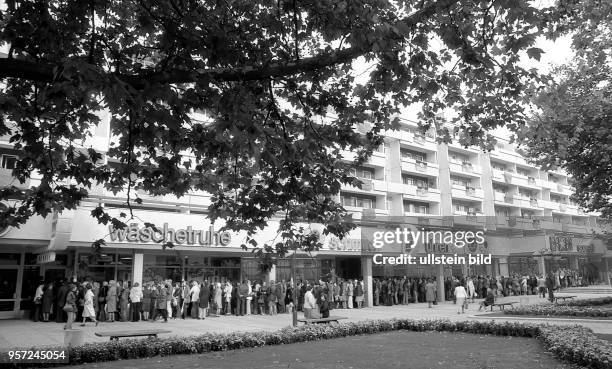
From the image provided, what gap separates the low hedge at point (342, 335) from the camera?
1038cm

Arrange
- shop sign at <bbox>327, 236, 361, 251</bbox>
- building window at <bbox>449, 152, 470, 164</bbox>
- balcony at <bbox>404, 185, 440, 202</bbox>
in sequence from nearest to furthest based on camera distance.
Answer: shop sign at <bbox>327, 236, 361, 251</bbox> → balcony at <bbox>404, 185, 440, 202</bbox> → building window at <bbox>449, 152, 470, 164</bbox>

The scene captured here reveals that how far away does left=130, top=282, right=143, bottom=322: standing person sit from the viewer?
20317mm

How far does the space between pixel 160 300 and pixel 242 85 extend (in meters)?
15.6

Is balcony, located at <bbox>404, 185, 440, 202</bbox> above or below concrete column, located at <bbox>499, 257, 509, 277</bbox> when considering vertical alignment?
above

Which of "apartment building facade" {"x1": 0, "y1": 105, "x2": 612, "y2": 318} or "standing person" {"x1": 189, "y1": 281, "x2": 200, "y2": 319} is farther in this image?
"standing person" {"x1": 189, "y1": 281, "x2": 200, "y2": 319}

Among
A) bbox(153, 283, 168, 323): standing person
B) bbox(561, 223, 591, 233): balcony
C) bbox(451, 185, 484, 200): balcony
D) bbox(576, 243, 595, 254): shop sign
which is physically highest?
bbox(451, 185, 484, 200): balcony

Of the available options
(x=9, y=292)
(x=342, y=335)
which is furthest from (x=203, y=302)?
(x=342, y=335)

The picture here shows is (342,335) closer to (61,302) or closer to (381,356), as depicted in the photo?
(381,356)

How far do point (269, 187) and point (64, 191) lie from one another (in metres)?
3.53

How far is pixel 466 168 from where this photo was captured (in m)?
50.4

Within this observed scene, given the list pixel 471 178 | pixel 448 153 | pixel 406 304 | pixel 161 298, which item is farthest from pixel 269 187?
pixel 471 178

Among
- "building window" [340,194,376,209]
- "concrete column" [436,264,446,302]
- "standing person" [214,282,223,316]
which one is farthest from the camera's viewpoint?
"building window" [340,194,376,209]

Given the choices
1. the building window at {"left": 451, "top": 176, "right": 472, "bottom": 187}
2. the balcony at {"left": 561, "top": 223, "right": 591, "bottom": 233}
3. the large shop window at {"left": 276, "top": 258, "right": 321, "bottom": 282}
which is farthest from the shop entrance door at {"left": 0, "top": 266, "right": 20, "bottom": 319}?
the balcony at {"left": 561, "top": 223, "right": 591, "bottom": 233}

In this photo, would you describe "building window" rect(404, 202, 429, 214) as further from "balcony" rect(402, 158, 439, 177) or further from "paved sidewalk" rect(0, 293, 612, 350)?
"paved sidewalk" rect(0, 293, 612, 350)
